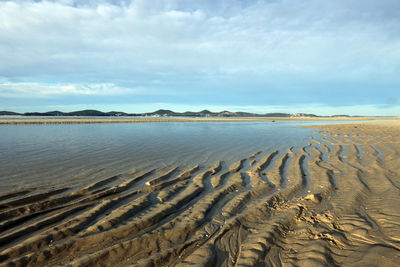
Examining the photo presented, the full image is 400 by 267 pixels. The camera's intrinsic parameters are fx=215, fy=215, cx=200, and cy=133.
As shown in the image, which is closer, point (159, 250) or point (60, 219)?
point (159, 250)

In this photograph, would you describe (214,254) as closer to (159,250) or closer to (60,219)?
(159,250)

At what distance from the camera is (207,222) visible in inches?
205

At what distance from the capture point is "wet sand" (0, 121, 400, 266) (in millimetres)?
3891

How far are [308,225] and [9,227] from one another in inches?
270

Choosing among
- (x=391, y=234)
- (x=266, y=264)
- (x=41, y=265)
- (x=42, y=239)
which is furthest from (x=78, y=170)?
(x=391, y=234)

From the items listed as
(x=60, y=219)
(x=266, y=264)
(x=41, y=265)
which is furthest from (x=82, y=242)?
Answer: (x=266, y=264)

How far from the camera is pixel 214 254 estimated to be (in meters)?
4.02

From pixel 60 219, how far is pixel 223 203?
4261 millimetres

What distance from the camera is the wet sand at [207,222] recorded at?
12.8ft

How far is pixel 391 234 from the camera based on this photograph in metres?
4.43

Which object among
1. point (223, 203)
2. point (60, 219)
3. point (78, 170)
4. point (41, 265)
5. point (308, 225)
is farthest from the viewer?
point (78, 170)

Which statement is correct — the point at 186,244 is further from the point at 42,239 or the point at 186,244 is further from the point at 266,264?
the point at 42,239

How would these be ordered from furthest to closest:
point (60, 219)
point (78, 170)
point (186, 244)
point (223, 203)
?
1. point (78, 170)
2. point (223, 203)
3. point (60, 219)
4. point (186, 244)

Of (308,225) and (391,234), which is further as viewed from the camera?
(308,225)
